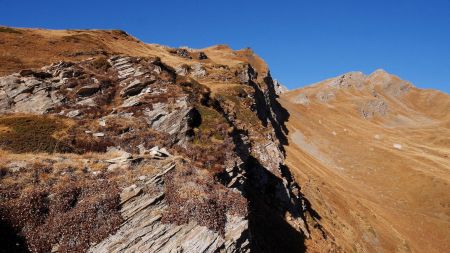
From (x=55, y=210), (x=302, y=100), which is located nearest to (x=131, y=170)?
(x=55, y=210)

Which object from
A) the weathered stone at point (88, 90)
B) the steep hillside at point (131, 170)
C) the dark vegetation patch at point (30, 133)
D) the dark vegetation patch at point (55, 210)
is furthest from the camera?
the weathered stone at point (88, 90)

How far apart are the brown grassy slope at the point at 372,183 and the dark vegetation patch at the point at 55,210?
3482cm

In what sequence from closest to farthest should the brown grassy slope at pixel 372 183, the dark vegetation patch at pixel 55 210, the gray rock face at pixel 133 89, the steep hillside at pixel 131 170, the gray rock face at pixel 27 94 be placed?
the dark vegetation patch at pixel 55 210
the steep hillside at pixel 131 170
the gray rock face at pixel 27 94
the gray rock face at pixel 133 89
the brown grassy slope at pixel 372 183

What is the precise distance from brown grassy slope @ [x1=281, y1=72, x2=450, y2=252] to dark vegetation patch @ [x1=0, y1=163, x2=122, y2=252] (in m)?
34.8

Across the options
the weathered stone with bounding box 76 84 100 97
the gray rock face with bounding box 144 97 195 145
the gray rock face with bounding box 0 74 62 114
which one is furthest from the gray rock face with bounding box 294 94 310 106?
the gray rock face with bounding box 0 74 62 114

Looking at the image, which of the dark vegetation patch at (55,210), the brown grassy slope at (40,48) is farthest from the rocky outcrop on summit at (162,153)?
the brown grassy slope at (40,48)

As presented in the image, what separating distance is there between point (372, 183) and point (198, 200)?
8100 centimetres

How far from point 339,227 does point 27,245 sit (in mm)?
42867

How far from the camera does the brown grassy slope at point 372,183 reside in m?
54.0

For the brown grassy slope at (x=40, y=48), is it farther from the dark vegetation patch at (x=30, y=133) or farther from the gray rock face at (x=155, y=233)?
the gray rock face at (x=155, y=233)

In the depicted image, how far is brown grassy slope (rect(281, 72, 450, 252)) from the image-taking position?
54.0 meters

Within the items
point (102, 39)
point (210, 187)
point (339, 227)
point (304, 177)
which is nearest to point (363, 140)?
point (304, 177)

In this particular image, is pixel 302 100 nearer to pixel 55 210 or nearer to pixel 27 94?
pixel 27 94

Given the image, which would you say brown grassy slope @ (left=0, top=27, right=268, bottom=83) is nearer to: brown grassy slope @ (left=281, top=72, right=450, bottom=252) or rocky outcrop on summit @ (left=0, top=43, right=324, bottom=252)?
rocky outcrop on summit @ (left=0, top=43, right=324, bottom=252)
